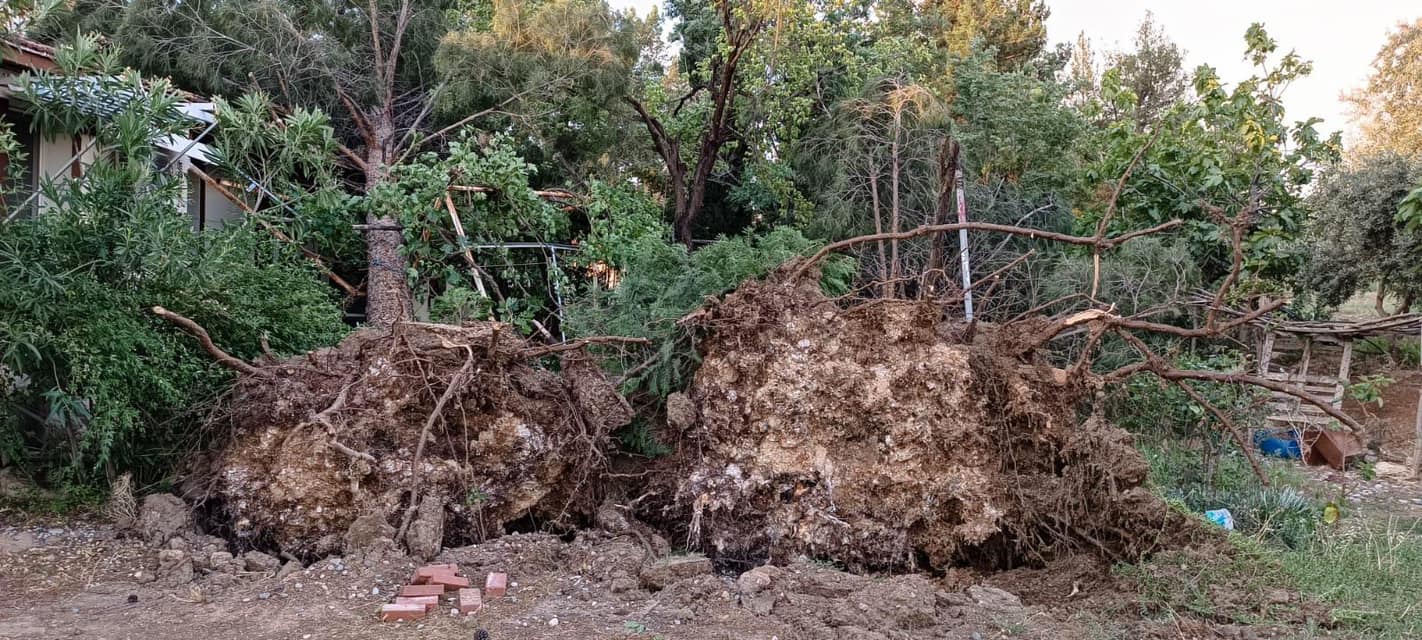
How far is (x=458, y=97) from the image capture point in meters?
9.70

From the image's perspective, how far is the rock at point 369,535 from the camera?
4.85 m

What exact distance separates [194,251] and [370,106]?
5.18m

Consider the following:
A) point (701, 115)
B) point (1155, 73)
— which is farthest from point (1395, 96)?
point (701, 115)

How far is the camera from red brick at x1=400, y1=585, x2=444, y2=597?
4340 millimetres

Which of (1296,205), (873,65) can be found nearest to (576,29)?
(873,65)

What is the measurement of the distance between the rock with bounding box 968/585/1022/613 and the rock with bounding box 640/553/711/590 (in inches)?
49.6

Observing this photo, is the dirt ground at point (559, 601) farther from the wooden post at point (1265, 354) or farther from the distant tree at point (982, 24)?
the distant tree at point (982, 24)

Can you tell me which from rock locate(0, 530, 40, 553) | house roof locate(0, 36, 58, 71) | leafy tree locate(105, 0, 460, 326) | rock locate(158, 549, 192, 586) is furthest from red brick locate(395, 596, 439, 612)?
leafy tree locate(105, 0, 460, 326)

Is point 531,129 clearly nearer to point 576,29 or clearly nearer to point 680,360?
point 576,29

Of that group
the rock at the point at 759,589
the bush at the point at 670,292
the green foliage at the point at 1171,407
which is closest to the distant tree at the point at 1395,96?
the green foliage at the point at 1171,407

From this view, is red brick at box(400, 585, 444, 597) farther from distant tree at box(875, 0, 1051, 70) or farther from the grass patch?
distant tree at box(875, 0, 1051, 70)

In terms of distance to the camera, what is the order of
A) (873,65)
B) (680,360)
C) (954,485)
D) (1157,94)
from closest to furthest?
(954,485) → (680,360) → (873,65) → (1157,94)

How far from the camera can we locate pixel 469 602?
168 inches

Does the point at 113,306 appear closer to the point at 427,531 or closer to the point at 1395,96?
the point at 427,531
